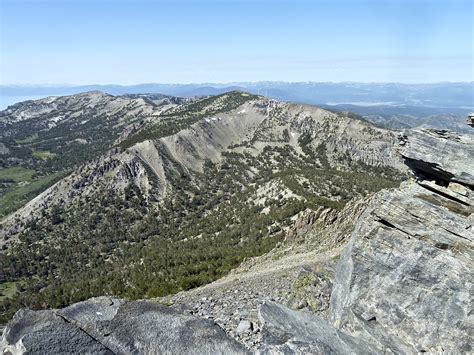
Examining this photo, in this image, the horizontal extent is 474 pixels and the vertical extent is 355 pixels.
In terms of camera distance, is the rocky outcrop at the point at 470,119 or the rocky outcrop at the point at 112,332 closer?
the rocky outcrop at the point at 112,332

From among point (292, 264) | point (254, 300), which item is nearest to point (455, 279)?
point (254, 300)

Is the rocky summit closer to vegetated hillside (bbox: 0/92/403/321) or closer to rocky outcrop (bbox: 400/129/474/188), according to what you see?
rocky outcrop (bbox: 400/129/474/188)

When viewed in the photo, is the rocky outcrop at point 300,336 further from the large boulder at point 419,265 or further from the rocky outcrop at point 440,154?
the rocky outcrop at point 440,154

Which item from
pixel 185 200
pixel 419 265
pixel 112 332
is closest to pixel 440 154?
pixel 419 265

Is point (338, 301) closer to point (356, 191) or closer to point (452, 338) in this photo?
point (452, 338)

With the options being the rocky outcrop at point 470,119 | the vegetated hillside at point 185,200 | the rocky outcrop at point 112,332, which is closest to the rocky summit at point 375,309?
the rocky outcrop at point 112,332
